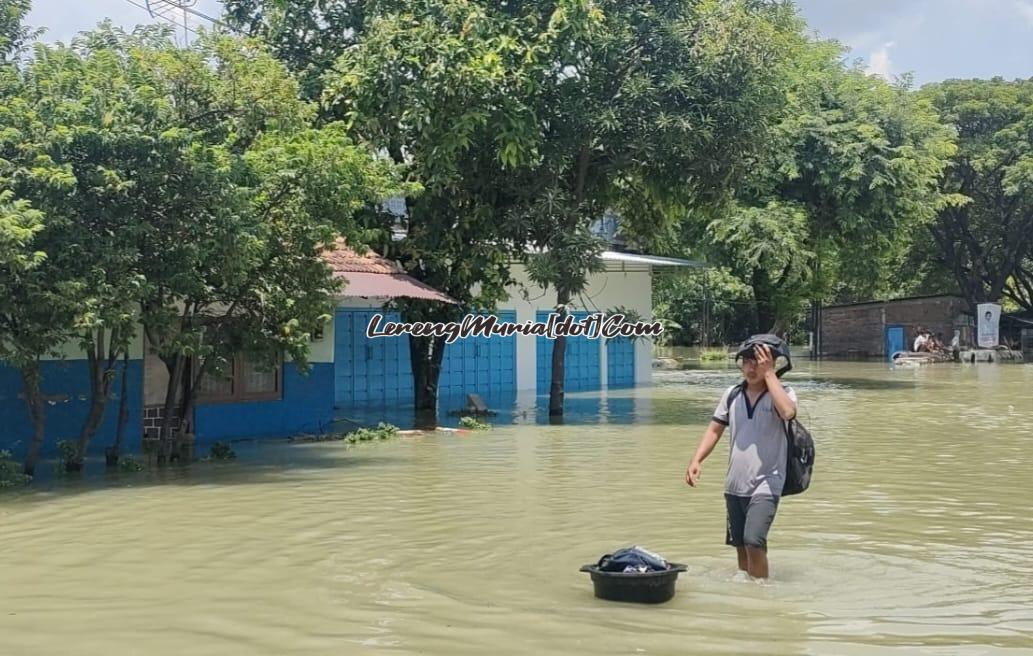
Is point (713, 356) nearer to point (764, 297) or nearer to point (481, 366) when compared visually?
point (764, 297)

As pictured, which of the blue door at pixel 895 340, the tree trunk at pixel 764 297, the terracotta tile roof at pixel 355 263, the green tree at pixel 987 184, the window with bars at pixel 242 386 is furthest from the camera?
the blue door at pixel 895 340

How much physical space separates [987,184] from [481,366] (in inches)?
1194

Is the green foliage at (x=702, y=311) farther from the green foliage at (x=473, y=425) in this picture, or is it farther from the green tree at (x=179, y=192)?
the green tree at (x=179, y=192)

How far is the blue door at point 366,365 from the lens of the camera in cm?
2398

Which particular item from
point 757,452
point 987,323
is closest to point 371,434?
point 757,452

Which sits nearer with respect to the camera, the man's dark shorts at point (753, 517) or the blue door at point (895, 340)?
the man's dark shorts at point (753, 517)

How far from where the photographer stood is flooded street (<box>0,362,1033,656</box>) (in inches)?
236

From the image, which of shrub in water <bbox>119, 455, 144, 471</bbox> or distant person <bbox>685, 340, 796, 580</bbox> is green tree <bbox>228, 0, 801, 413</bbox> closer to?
shrub in water <bbox>119, 455, 144, 471</bbox>

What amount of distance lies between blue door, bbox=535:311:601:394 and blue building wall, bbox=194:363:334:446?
38.3 ft

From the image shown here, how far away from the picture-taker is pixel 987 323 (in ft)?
154

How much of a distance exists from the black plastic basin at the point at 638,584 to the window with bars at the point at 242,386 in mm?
10099

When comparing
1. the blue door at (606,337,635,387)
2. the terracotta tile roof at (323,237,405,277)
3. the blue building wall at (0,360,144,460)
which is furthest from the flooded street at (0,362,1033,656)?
the blue door at (606,337,635,387)

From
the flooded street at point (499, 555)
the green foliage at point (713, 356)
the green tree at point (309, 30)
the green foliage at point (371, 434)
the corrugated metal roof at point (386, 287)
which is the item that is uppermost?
the green tree at point (309, 30)

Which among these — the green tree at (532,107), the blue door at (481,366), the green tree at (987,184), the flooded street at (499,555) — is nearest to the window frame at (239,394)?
the flooded street at (499,555)
